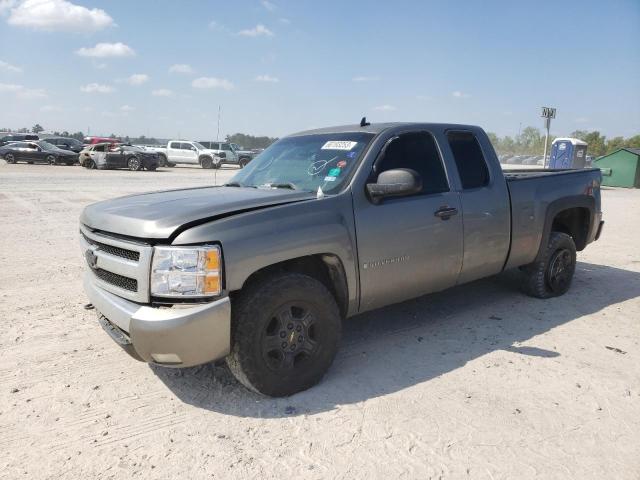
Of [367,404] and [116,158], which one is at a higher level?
[116,158]

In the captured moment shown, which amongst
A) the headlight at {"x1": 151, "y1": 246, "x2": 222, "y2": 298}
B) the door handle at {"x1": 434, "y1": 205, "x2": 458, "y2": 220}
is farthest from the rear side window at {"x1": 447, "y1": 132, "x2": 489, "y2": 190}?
the headlight at {"x1": 151, "y1": 246, "x2": 222, "y2": 298}

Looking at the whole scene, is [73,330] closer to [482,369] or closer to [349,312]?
[349,312]

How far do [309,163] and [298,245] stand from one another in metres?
1.07

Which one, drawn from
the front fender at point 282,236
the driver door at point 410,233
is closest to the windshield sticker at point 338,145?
the driver door at point 410,233

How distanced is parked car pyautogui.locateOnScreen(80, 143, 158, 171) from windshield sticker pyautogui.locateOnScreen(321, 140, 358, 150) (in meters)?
26.0

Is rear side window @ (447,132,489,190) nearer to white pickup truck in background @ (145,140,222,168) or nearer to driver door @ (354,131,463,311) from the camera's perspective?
driver door @ (354,131,463,311)

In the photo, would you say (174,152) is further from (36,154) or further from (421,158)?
(421,158)

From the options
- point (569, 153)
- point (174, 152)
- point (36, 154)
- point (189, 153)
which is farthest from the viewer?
point (174, 152)

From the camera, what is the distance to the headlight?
2.83m

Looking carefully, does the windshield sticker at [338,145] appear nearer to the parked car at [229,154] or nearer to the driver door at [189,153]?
the parked car at [229,154]

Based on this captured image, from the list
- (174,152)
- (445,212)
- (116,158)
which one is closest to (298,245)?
(445,212)

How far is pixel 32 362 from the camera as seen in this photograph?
3.72 m

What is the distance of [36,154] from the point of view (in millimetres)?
30297

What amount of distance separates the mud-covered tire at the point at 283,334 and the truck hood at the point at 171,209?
52 cm
